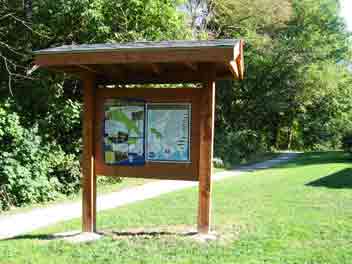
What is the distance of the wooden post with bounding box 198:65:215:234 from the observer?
6625 millimetres

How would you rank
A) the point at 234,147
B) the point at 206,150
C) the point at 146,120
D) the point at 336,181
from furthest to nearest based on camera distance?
the point at 234,147 < the point at 336,181 < the point at 146,120 < the point at 206,150

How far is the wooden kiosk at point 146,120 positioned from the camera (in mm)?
6645

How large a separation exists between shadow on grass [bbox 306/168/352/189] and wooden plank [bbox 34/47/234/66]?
783 cm

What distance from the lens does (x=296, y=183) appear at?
44.3ft

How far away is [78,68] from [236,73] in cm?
257

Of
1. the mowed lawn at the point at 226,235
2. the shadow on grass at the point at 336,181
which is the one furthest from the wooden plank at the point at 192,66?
the shadow on grass at the point at 336,181

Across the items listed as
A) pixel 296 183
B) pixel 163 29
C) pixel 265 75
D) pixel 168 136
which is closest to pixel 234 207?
pixel 168 136

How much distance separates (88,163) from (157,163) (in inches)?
44.8

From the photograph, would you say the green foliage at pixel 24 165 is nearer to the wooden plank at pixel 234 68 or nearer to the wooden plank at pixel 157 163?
the wooden plank at pixel 157 163

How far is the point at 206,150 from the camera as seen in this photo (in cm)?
664

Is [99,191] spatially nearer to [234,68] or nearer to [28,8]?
[28,8]

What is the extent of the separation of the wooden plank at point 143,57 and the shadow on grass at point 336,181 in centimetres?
783

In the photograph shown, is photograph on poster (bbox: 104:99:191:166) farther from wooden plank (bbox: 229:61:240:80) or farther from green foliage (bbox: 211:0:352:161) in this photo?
green foliage (bbox: 211:0:352:161)

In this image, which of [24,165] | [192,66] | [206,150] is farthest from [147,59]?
[24,165]
